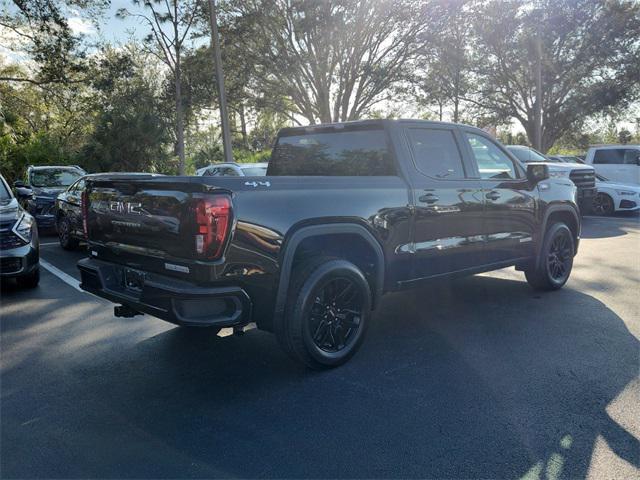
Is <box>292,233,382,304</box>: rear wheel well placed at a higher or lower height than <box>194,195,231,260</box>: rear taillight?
lower

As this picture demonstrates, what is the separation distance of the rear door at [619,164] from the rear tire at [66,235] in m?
14.7

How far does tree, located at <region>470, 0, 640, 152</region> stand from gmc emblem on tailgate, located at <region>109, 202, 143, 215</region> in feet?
82.5

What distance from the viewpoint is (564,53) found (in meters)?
29.3

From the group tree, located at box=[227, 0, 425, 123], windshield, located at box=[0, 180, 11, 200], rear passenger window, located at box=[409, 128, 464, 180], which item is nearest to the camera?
rear passenger window, located at box=[409, 128, 464, 180]

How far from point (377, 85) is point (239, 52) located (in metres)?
6.27

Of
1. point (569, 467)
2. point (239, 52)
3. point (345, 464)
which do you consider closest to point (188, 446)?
point (345, 464)

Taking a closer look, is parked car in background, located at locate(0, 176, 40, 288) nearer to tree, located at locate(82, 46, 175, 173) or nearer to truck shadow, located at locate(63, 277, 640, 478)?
truck shadow, located at locate(63, 277, 640, 478)

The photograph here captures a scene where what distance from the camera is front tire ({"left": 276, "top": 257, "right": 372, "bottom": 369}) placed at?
3.82m

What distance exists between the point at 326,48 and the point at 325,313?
794 inches

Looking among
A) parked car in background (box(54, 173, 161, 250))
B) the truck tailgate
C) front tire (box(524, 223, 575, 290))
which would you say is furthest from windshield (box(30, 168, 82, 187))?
front tire (box(524, 223, 575, 290))

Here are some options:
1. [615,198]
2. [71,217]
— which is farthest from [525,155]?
[71,217]

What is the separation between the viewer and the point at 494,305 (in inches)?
229

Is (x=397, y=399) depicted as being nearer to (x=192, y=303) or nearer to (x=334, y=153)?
(x=192, y=303)

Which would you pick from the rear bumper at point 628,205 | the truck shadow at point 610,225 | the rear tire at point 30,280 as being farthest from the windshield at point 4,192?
the rear bumper at point 628,205
